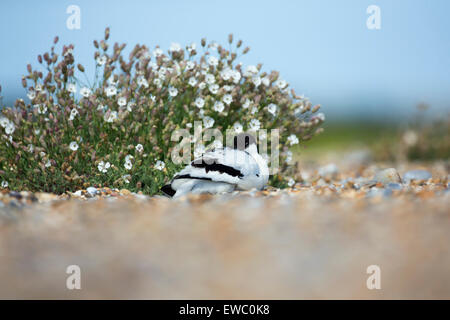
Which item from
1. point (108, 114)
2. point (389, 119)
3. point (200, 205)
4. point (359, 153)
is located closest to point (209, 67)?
point (108, 114)

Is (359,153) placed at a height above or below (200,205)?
above

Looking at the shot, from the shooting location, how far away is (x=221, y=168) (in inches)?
155

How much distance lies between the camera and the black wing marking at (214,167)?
390 centimetres

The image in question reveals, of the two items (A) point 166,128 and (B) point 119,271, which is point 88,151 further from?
(B) point 119,271

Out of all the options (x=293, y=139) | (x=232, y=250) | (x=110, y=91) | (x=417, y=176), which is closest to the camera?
(x=232, y=250)

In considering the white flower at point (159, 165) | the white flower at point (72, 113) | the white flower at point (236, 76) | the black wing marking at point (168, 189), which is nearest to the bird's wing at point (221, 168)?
the black wing marking at point (168, 189)

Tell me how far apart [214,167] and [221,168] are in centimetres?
7

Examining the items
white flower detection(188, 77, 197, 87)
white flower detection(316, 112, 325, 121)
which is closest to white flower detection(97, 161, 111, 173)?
white flower detection(188, 77, 197, 87)

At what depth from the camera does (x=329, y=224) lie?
251 centimetres

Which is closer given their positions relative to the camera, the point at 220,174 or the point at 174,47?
the point at 220,174

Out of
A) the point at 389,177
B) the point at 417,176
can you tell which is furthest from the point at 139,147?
the point at 417,176

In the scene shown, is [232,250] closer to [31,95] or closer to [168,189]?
[168,189]

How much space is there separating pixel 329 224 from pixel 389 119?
388 inches
